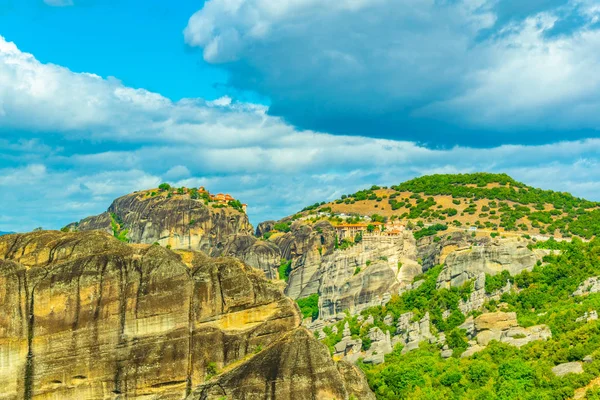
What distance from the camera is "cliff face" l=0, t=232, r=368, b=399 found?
146 ft

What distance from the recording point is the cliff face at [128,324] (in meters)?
44.6

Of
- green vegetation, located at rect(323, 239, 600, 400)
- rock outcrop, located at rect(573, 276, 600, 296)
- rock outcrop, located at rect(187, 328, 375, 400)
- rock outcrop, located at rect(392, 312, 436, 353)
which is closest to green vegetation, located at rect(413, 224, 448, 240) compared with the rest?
green vegetation, located at rect(323, 239, 600, 400)

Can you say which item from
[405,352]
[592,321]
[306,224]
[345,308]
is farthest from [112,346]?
[306,224]

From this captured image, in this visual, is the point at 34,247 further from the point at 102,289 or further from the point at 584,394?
the point at 584,394

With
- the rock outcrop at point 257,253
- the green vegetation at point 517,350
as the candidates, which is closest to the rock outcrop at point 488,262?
the green vegetation at point 517,350

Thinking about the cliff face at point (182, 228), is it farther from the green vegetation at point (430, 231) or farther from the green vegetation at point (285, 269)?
the green vegetation at point (430, 231)

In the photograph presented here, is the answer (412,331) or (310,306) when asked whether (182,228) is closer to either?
(310,306)

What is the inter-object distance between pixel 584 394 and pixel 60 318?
120 feet

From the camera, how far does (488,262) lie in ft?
343

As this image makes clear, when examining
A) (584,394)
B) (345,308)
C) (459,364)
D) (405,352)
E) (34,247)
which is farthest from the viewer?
(345,308)

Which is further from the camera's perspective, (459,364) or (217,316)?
(459,364)

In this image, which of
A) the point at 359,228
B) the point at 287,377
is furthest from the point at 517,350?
A: the point at 359,228

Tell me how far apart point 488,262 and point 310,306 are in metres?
47.2

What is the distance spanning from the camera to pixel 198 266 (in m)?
49.5
